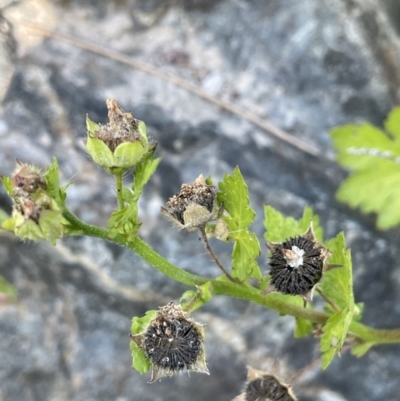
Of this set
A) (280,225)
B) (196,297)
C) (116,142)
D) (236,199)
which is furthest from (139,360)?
(280,225)

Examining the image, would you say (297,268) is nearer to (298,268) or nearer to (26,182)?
(298,268)

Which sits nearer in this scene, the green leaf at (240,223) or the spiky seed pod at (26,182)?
the spiky seed pod at (26,182)

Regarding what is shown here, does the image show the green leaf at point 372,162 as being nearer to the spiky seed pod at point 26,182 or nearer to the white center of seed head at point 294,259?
the white center of seed head at point 294,259

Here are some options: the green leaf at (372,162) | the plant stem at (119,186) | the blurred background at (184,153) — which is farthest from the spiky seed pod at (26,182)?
the green leaf at (372,162)

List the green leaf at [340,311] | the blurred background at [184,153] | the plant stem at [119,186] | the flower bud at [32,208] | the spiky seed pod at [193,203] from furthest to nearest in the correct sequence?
1. the blurred background at [184,153]
2. the green leaf at [340,311]
3. the spiky seed pod at [193,203]
4. the plant stem at [119,186]
5. the flower bud at [32,208]

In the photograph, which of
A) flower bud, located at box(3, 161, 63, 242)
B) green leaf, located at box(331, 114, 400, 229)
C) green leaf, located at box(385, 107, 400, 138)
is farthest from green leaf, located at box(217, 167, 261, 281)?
green leaf, located at box(385, 107, 400, 138)

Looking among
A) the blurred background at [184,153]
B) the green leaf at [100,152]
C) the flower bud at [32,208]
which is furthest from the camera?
the blurred background at [184,153]

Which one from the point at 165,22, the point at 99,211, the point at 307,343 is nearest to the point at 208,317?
the point at 307,343

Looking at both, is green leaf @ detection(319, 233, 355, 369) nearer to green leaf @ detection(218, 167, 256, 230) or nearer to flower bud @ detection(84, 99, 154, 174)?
green leaf @ detection(218, 167, 256, 230)
